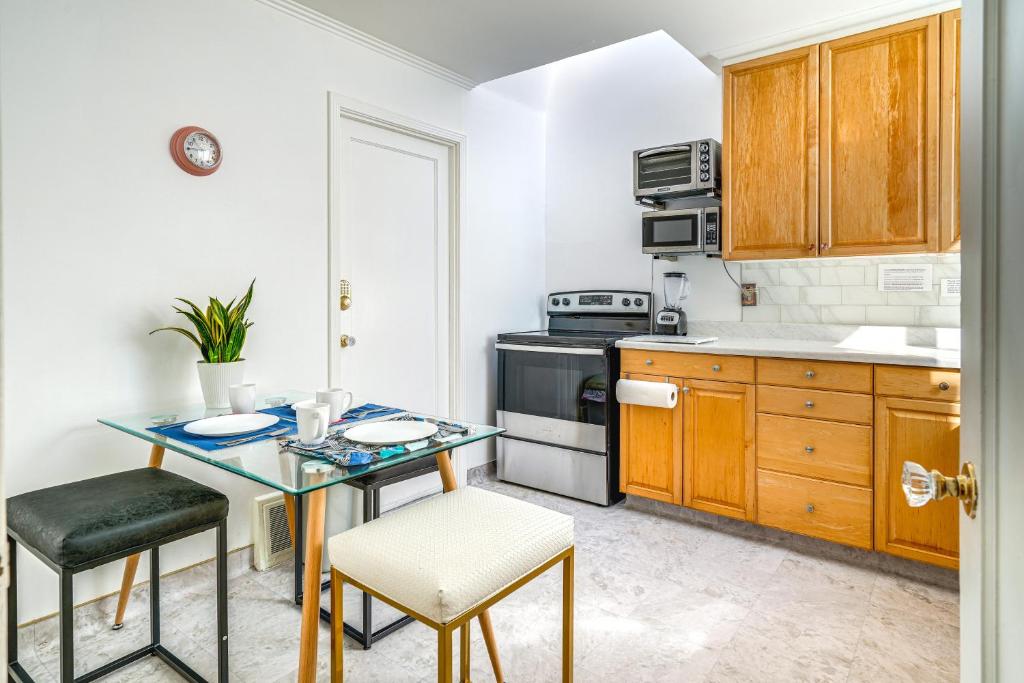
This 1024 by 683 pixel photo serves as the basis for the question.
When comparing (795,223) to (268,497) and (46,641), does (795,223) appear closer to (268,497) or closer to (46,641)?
(268,497)

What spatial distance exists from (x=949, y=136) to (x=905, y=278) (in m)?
0.65

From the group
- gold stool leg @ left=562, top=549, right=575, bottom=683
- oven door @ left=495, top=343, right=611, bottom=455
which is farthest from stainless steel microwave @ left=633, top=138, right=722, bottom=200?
gold stool leg @ left=562, top=549, right=575, bottom=683

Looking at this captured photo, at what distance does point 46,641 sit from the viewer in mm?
1938

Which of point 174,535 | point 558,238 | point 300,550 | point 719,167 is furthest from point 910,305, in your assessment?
point 174,535

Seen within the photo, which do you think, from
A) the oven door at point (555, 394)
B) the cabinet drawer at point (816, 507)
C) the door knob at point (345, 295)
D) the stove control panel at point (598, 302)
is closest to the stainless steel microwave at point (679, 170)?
the stove control panel at point (598, 302)

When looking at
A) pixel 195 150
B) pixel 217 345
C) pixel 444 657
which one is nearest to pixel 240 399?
pixel 217 345

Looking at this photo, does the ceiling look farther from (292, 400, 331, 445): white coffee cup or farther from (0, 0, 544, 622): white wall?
(292, 400, 331, 445): white coffee cup


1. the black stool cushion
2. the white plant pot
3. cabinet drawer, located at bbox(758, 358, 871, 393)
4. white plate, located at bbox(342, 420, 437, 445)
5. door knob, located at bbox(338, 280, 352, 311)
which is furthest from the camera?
door knob, located at bbox(338, 280, 352, 311)

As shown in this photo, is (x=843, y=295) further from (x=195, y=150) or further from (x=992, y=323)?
(x=195, y=150)

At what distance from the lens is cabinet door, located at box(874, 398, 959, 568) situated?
2.26 metres

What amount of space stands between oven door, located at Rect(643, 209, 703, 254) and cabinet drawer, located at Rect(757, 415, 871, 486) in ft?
3.25

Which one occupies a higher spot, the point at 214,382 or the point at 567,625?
the point at 214,382

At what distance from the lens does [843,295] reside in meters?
2.96

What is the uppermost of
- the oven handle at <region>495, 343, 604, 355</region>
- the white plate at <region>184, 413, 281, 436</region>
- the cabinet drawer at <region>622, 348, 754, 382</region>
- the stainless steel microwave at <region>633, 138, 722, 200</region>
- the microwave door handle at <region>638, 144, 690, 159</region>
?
the microwave door handle at <region>638, 144, 690, 159</region>
